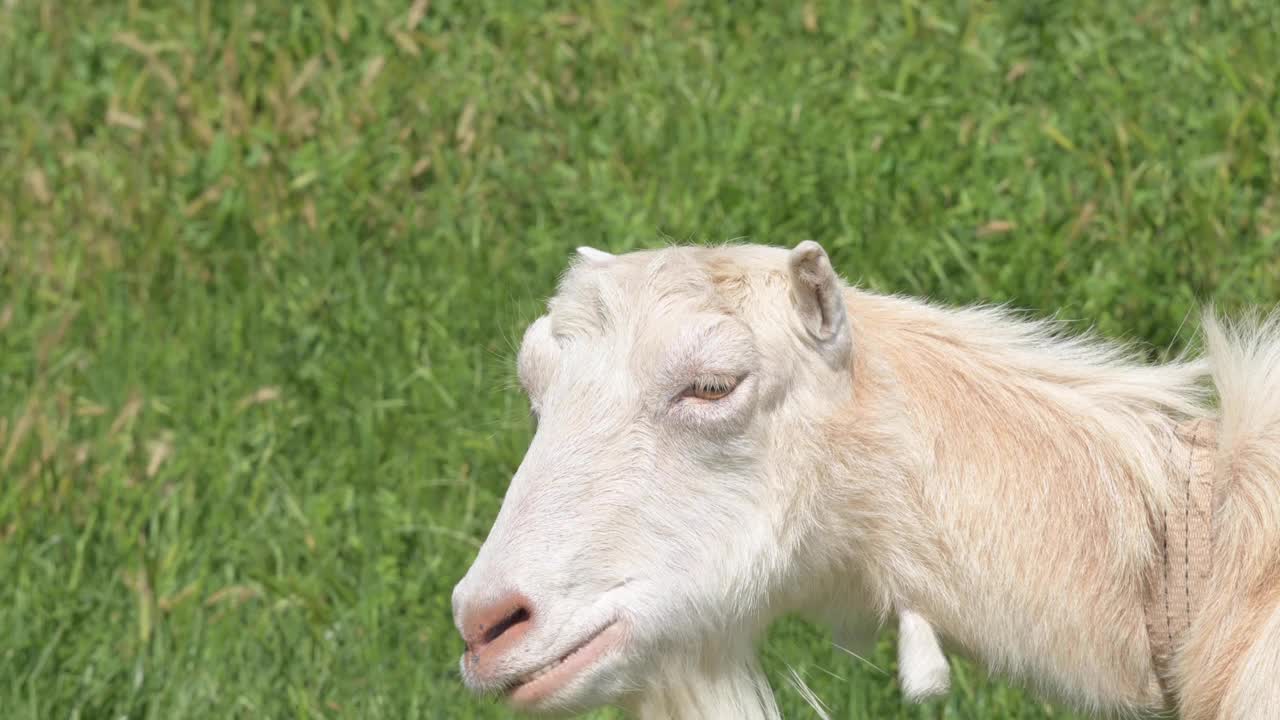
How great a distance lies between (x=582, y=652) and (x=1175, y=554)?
1187mm

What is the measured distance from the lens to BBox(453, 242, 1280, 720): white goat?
3.75 metres

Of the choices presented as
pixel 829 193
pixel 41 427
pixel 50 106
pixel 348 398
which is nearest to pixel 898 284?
pixel 829 193

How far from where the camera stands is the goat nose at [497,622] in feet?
12.0

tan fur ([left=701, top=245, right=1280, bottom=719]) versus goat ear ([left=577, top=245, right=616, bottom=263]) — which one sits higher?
goat ear ([left=577, top=245, right=616, bottom=263])

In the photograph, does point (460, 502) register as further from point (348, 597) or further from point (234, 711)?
point (234, 711)

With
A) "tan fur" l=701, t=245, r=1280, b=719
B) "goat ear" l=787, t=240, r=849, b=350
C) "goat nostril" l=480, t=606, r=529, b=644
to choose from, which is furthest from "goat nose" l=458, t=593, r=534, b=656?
"goat ear" l=787, t=240, r=849, b=350

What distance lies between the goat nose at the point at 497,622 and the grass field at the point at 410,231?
5.01ft

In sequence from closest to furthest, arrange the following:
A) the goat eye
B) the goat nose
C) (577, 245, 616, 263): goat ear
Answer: the goat nose, the goat eye, (577, 245, 616, 263): goat ear

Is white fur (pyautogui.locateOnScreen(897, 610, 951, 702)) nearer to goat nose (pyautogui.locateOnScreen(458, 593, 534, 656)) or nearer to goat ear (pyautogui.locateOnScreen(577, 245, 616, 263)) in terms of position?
goat nose (pyautogui.locateOnScreen(458, 593, 534, 656))

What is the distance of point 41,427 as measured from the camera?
20.7 feet

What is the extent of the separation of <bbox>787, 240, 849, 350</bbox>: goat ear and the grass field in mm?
1539

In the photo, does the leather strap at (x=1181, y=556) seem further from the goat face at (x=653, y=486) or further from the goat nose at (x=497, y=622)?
the goat nose at (x=497, y=622)

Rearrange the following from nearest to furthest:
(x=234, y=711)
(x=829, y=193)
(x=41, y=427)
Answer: (x=234, y=711)
(x=41, y=427)
(x=829, y=193)

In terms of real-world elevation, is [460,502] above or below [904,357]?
below
